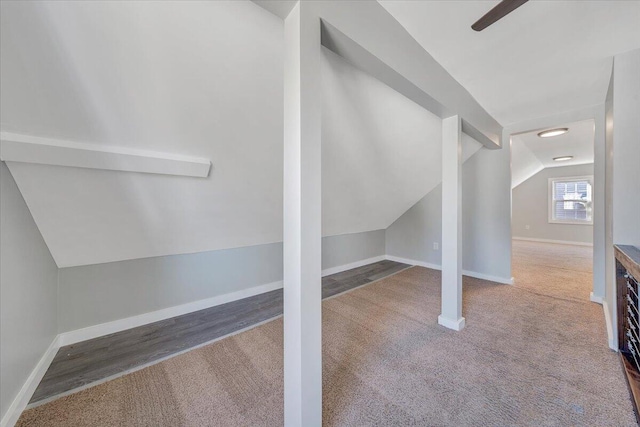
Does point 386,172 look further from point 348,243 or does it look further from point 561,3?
point 561,3

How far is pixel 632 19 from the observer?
1446 mm

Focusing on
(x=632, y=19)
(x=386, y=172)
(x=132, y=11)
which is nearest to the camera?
(x=132, y=11)

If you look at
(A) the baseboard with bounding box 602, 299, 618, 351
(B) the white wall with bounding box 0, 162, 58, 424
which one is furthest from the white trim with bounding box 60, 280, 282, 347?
(A) the baseboard with bounding box 602, 299, 618, 351

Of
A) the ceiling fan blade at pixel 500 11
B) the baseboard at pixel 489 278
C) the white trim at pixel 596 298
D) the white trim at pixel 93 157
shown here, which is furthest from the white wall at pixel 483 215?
the white trim at pixel 93 157

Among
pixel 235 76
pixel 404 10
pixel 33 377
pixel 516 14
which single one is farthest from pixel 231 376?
pixel 516 14

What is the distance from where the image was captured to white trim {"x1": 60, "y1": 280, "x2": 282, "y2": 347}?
197 centimetres

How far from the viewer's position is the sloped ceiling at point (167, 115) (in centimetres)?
109

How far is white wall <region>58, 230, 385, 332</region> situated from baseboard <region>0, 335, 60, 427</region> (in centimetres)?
21

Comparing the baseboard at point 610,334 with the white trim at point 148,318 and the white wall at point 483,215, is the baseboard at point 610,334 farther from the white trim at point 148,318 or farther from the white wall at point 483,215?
the white trim at point 148,318

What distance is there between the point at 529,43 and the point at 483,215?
2398 mm

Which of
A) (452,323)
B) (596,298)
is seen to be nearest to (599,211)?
(596,298)

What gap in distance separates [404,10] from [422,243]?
362 cm

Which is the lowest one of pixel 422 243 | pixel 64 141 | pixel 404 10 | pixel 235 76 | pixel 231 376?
pixel 231 376

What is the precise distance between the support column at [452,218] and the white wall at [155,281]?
6.55 ft
